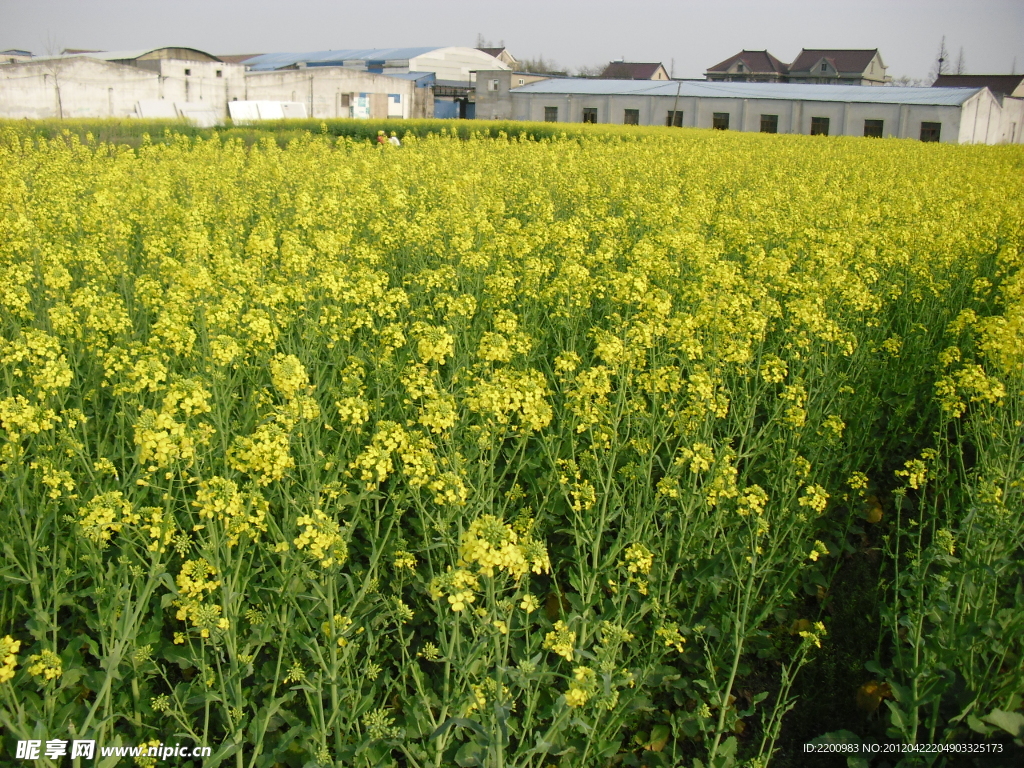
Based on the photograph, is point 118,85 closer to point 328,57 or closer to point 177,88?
point 177,88

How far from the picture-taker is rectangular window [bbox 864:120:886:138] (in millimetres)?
40500

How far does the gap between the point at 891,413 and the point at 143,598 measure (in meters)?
4.89

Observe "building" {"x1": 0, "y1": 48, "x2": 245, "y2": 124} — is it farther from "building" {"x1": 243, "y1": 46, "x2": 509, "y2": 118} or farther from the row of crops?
the row of crops

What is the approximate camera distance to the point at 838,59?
75688 mm

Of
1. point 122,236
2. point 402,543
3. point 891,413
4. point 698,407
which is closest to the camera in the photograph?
point 402,543

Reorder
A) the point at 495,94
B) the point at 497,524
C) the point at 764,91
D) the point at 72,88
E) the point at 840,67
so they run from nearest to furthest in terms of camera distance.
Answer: the point at 497,524 → the point at 72,88 → the point at 764,91 → the point at 495,94 → the point at 840,67

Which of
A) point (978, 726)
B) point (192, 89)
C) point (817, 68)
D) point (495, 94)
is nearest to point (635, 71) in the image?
point (817, 68)

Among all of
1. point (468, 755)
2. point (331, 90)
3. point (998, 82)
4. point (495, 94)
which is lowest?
point (468, 755)

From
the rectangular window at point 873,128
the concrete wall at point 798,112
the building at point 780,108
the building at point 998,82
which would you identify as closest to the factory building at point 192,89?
the building at point 780,108

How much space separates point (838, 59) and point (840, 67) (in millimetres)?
1179

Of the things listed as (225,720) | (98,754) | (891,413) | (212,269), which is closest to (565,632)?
(225,720)

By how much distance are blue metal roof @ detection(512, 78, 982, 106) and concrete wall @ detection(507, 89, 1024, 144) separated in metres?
0.27

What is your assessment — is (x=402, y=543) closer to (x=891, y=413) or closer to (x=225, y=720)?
(x=225, y=720)

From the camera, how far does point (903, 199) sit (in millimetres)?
10750
